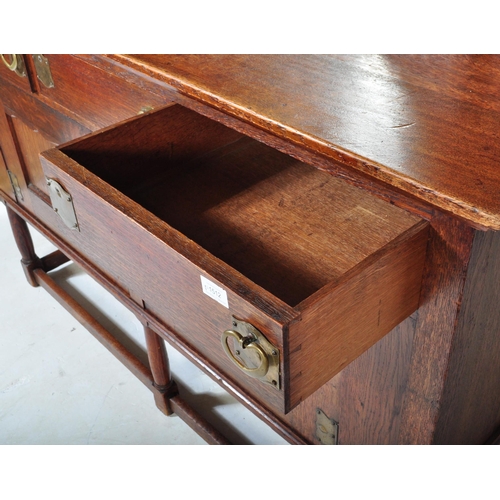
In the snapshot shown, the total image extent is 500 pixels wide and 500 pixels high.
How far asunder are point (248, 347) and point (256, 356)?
1 centimetres

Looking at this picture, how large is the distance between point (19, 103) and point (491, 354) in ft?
3.67

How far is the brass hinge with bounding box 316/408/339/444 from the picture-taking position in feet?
3.58

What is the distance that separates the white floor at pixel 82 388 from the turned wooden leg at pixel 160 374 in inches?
1.7

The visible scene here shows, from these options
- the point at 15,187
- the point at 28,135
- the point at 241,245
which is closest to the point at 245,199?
the point at 241,245

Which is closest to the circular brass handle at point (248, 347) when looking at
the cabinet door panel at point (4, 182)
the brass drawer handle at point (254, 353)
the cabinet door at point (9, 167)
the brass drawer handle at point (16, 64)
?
the brass drawer handle at point (254, 353)

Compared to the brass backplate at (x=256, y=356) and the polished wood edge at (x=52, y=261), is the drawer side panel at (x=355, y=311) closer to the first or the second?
the brass backplate at (x=256, y=356)

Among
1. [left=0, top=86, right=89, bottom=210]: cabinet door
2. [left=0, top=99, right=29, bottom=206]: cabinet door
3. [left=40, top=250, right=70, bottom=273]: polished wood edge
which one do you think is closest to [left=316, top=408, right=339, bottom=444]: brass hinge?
[left=0, top=86, right=89, bottom=210]: cabinet door

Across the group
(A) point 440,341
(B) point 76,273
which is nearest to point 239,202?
(A) point 440,341

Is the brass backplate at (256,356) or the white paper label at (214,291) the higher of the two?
the white paper label at (214,291)

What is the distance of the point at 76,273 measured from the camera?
193cm

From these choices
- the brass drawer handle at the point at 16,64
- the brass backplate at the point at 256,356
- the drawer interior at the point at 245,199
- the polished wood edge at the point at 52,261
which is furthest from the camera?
the polished wood edge at the point at 52,261

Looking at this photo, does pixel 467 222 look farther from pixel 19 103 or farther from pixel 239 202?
pixel 19 103

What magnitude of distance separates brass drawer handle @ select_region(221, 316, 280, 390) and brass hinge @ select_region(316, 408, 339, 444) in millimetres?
403

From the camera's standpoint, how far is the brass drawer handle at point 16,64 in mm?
1349
